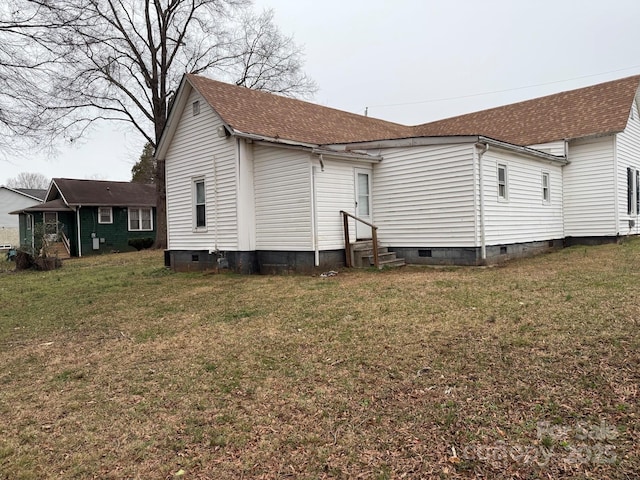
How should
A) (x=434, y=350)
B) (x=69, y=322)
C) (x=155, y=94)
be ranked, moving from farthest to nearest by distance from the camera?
(x=155, y=94), (x=69, y=322), (x=434, y=350)

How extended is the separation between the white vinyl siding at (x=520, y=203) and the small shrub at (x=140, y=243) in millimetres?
22025

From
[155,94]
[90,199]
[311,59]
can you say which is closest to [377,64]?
[311,59]

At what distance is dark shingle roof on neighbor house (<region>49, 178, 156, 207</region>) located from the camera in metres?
27.0

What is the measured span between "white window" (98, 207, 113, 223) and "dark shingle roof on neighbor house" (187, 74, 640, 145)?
53.8 ft

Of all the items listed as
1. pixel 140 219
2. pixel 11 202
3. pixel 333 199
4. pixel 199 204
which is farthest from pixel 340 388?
pixel 11 202

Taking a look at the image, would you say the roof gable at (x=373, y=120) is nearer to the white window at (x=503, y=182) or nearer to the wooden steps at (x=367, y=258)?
the white window at (x=503, y=182)

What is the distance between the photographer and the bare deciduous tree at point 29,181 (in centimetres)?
7706

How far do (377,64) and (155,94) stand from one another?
1503 cm

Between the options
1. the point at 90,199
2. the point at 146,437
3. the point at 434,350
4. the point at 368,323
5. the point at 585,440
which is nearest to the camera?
the point at 585,440

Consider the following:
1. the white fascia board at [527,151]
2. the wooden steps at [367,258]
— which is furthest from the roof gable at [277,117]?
the white fascia board at [527,151]

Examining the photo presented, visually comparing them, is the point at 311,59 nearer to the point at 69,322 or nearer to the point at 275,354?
the point at 69,322

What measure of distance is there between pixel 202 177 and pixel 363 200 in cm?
503

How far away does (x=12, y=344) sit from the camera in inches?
260

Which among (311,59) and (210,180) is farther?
(311,59)
